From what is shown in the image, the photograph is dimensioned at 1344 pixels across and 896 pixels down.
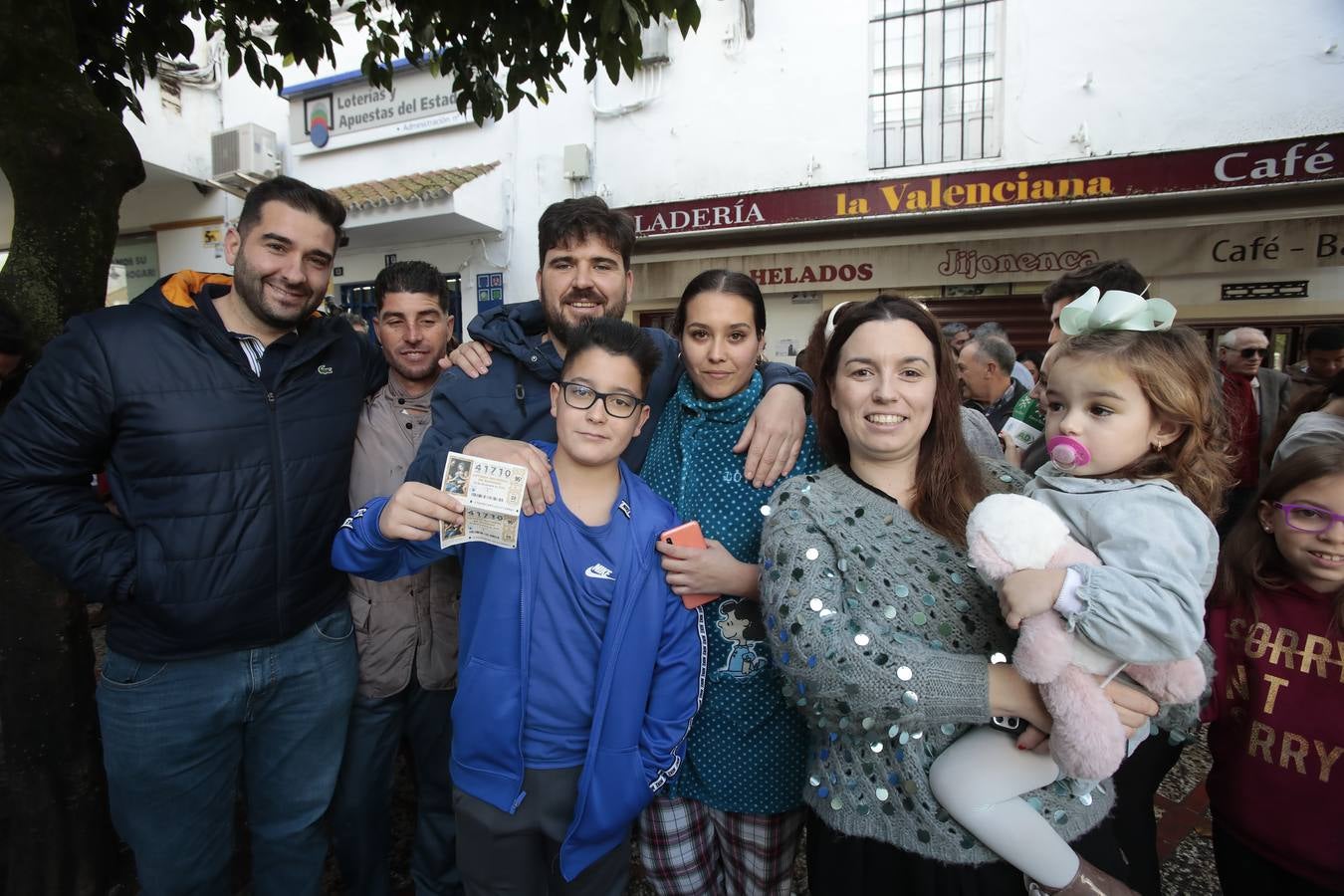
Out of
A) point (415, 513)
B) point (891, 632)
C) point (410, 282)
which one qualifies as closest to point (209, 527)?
point (415, 513)

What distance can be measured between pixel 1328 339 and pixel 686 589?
5437 mm

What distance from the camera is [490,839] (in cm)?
180

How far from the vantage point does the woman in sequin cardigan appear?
1.41 m

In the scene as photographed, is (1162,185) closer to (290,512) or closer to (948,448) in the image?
(948,448)

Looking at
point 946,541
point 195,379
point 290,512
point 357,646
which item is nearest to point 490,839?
point 357,646

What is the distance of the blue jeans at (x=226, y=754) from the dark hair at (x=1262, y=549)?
2748 mm

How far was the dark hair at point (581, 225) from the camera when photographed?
228 centimetres

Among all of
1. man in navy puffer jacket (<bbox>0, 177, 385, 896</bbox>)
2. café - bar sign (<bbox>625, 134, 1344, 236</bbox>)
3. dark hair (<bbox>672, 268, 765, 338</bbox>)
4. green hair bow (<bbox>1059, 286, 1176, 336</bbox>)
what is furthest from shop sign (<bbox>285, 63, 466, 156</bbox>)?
green hair bow (<bbox>1059, 286, 1176, 336</bbox>)

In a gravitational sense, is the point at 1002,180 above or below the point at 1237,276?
above

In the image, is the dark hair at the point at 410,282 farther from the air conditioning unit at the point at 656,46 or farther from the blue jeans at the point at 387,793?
the air conditioning unit at the point at 656,46

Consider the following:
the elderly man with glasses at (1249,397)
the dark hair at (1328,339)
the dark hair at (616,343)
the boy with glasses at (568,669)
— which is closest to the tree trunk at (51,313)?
the boy with glasses at (568,669)

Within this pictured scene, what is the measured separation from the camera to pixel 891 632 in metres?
1.47

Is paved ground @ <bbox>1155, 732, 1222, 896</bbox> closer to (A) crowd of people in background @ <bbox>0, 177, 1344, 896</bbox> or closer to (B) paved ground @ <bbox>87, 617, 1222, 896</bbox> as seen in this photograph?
(B) paved ground @ <bbox>87, 617, 1222, 896</bbox>

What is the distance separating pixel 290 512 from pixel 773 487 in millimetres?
1512
